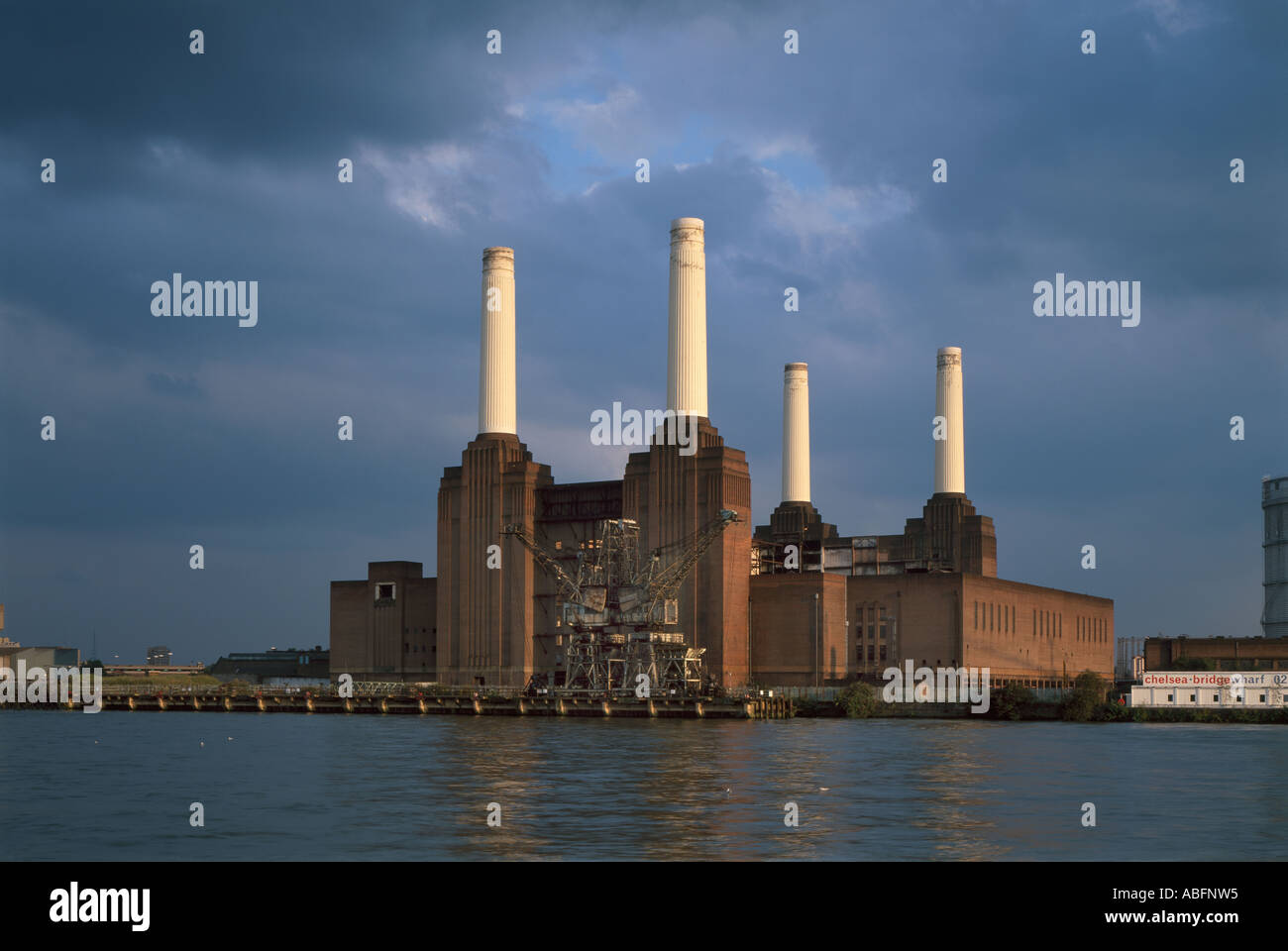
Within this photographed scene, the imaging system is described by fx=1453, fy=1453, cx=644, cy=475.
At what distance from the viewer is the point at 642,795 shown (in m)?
50.5

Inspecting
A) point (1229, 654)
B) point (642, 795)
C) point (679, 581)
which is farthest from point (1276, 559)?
point (642, 795)

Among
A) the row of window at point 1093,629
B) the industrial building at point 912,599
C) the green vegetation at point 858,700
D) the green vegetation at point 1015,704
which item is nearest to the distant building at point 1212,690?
the green vegetation at point 1015,704

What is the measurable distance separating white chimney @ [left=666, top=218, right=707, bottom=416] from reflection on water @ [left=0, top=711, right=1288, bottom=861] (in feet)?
186

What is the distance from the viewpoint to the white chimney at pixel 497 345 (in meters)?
154

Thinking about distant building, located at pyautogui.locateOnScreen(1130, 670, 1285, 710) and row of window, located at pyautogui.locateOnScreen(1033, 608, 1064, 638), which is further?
row of window, located at pyautogui.locateOnScreen(1033, 608, 1064, 638)

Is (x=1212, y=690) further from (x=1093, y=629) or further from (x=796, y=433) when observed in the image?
(x=796, y=433)

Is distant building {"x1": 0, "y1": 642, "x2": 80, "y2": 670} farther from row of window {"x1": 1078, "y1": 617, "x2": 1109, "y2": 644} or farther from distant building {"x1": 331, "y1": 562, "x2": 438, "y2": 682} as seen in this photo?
row of window {"x1": 1078, "y1": 617, "x2": 1109, "y2": 644}

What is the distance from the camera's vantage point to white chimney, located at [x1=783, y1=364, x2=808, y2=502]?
→ 17412 centimetres

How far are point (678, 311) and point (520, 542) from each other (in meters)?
30.3

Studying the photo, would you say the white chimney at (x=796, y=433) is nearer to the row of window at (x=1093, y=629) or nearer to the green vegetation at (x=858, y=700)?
the row of window at (x=1093, y=629)

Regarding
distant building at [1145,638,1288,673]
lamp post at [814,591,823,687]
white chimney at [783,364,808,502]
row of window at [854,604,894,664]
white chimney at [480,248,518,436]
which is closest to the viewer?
lamp post at [814,591,823,687]

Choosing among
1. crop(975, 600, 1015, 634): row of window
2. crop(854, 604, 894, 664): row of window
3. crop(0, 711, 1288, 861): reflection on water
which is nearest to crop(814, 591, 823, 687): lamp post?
crop(854, 604, 894, 664): row of window
